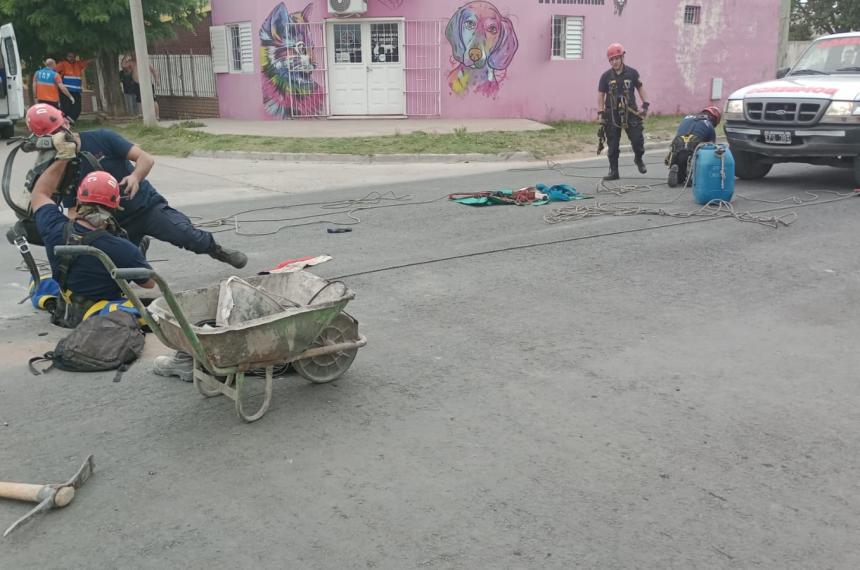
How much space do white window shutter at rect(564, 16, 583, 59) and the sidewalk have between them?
7.87 feet

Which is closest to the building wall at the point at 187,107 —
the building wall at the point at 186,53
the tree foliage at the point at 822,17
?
the building wall at the point at 186,53

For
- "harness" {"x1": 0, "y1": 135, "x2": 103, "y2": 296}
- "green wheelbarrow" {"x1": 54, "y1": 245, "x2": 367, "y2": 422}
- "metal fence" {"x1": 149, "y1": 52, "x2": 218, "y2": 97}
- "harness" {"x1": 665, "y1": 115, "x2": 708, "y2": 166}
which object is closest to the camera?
"green wheelbarrow" {"x1": 54, "y1": 245, "x2": 367, "y2": 422}

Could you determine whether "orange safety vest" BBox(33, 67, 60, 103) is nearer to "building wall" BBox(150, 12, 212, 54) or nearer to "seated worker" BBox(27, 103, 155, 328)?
"seated worker" BBox(27, 103, 155, 328)

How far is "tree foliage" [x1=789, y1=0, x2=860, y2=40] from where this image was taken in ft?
145

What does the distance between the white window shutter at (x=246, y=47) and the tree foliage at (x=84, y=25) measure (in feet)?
6.60

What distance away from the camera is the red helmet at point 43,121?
5.96 meters

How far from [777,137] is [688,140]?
3.74 ft

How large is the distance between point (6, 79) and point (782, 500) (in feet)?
68.4

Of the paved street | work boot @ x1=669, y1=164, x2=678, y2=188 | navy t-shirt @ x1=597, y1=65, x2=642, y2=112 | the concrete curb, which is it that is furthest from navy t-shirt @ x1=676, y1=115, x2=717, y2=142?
the concrete curb

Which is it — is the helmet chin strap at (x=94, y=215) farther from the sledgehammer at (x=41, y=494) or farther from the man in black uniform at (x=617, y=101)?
the man in black uniform at (x=617, y=101)

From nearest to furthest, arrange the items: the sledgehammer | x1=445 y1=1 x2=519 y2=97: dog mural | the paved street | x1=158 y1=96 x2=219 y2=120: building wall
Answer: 1. the paved street
2. the sledgehammer
3. x1=445 y1=1 x2=519 y2=97: dog mural
4. x1=158 y1=96 x2=219 y2=120: building wall

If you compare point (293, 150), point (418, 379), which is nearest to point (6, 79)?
point (293, 150)

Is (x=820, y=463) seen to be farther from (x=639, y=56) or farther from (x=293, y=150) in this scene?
(x=639, y=56)

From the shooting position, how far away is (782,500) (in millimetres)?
3494
